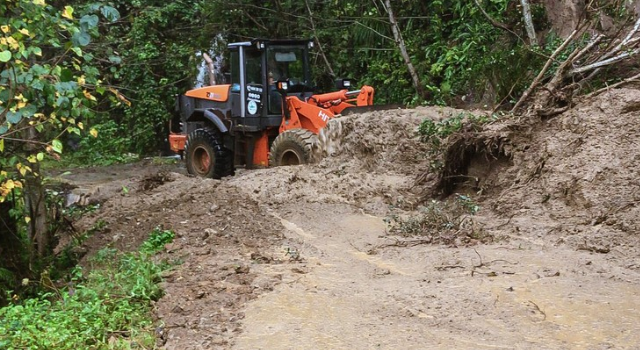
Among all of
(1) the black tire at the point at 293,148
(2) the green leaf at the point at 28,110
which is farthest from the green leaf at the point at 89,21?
(1) the black tire at the point at 293,148

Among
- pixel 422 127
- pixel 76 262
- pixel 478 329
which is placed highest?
pixel 422 127

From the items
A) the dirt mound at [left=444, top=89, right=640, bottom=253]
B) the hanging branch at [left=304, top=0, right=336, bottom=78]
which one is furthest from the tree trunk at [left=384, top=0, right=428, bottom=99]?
the dirt mound at [left=444, top=89, right=640, bottom=253]

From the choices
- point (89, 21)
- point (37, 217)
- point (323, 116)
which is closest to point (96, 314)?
point (89, 21)

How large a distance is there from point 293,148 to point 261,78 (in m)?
1.72

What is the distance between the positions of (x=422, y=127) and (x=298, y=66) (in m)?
4.52

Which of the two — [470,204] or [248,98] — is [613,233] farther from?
[248,98]

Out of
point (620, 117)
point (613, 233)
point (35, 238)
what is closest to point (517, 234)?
point (613, 233)

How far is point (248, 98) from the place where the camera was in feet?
48.7

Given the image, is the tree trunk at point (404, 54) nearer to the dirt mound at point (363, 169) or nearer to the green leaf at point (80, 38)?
the dirt mound at point (363, 169)

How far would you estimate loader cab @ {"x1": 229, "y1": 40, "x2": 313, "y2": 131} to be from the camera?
48.1 feet

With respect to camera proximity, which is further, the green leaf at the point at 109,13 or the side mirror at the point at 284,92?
the side mirror at the point at 284,92

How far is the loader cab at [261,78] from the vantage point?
48.1 feet

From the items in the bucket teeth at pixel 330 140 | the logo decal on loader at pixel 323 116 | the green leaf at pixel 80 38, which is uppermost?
the green leaf at pixel 80 38

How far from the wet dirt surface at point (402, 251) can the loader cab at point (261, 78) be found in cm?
286
